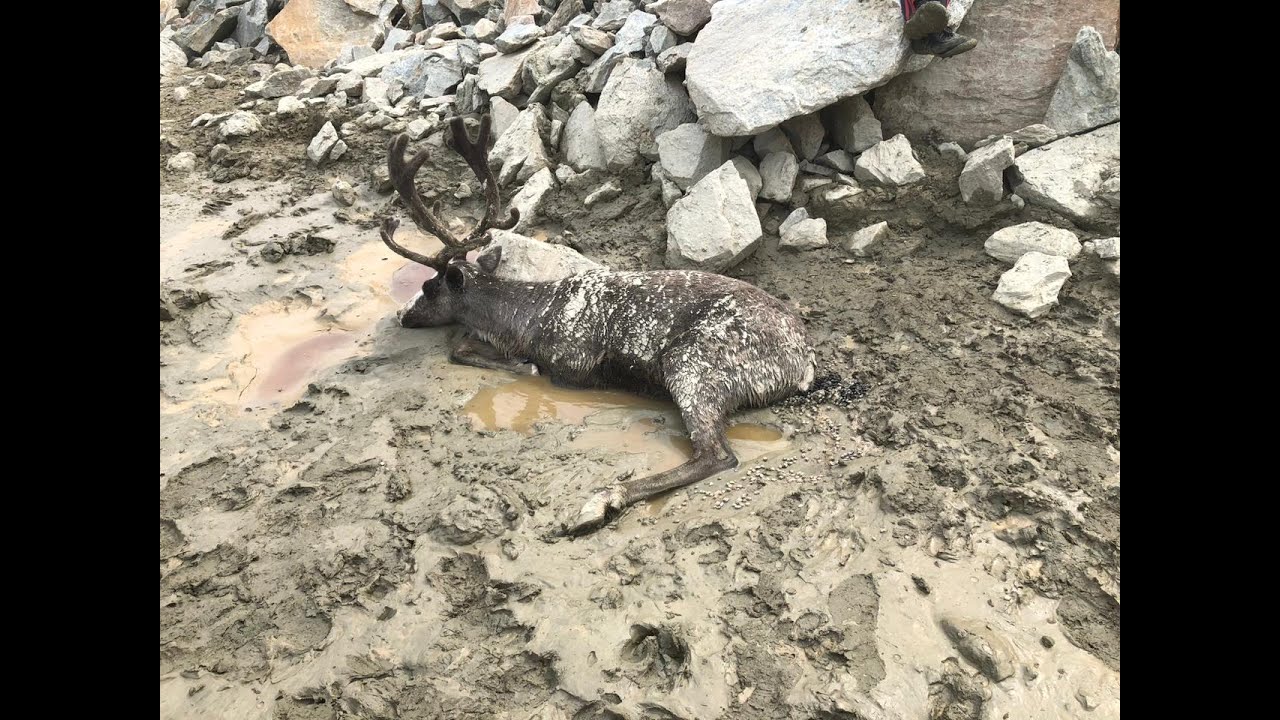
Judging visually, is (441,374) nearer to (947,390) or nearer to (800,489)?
(800,489)

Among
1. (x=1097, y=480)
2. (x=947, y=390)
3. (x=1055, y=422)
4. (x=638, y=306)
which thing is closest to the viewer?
(x=1097, y=480)

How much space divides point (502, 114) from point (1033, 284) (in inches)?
218

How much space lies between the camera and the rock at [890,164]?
5.97 m

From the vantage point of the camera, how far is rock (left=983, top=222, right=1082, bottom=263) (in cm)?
527

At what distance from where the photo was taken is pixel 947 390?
14.6ft

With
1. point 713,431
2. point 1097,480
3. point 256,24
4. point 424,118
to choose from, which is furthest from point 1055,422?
point 256,24

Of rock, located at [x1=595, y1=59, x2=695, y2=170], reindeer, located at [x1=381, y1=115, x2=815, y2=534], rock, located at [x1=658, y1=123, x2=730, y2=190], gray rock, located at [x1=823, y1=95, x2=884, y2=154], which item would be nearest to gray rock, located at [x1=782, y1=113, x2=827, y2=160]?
gray rock, located at [x1=823, y1=95, x2=884, y2=154]

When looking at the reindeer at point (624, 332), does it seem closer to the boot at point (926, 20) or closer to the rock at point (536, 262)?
the rock at point (536, 262)

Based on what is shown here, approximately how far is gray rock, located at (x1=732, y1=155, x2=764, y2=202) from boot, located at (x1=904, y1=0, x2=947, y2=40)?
153 cm

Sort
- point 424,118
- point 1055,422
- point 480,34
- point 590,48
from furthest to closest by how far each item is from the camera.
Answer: point 480,34
point 424,118
point 590,48
point 1055,422

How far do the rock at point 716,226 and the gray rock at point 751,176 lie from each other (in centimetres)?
24

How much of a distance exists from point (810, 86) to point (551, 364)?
2957 millimetres

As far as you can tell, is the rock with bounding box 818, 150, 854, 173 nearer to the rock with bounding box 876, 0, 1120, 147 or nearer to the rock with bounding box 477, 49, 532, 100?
the rock with bounding box 876, 0, 1120, 147

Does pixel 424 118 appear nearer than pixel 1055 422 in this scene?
No
